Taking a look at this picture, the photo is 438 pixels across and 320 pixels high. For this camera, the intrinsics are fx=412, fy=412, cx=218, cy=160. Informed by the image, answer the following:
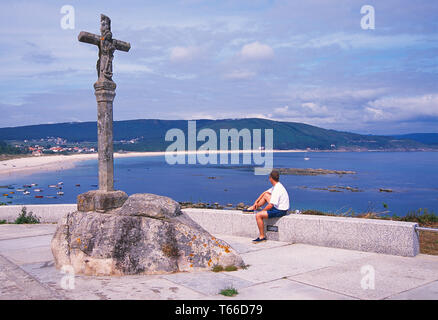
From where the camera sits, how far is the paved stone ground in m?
5.01

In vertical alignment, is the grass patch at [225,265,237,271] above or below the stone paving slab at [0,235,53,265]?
above

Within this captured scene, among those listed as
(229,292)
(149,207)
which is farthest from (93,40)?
(229,292)

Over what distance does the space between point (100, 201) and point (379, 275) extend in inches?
175

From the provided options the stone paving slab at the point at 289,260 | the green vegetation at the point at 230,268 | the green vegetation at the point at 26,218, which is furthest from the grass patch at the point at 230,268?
the green vegetation at the point at 26,218

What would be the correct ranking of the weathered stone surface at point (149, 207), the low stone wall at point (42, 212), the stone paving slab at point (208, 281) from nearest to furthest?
the stone paving slab at point (208, 281)
the weathered stone surface at point (149, 207)
the low stone wall at point (42, 212)

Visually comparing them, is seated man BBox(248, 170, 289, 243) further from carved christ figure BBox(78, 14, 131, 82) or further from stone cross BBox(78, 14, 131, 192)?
carved christ figure BBox(78, 14, 131, 82)

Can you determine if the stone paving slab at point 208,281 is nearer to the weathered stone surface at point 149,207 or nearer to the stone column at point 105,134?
the weathered stone surface at point 149,207

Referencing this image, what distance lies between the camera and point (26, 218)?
11.8 m

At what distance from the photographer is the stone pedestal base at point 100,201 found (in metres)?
6.84

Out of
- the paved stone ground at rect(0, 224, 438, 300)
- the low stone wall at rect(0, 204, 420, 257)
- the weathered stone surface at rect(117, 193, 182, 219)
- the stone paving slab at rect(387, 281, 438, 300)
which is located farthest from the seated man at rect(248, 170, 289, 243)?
the stone paving slab at rect(387, 281, 438, 300)

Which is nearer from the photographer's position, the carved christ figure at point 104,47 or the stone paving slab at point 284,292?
the stone paving slab at point 284,292

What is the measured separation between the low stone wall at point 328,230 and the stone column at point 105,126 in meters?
3.07

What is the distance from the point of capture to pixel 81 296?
197 inches
